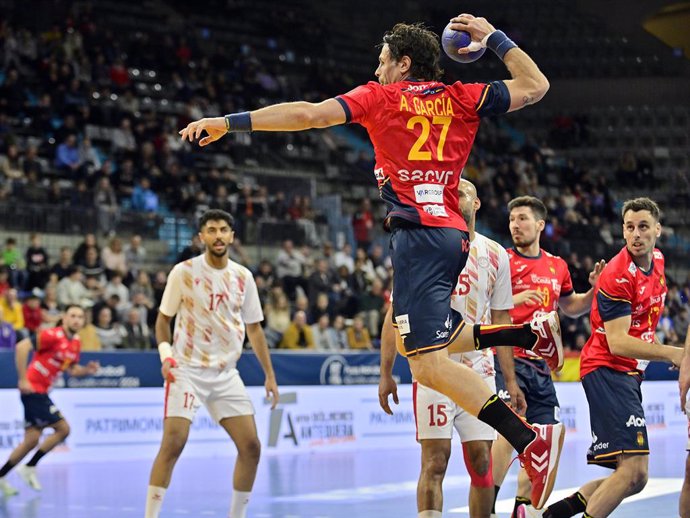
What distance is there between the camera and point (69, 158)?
20.6m

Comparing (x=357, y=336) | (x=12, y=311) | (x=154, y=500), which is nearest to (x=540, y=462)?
(x=154, y=500)

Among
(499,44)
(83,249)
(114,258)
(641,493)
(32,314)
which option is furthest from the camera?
(114,258)

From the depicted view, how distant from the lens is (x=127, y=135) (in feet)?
73.4

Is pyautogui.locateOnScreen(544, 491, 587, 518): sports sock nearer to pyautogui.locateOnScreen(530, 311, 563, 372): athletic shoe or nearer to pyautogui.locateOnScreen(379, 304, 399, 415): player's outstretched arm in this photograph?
pyautogui.locateOnScreen(530, 311, 563, 372): athletic shoe

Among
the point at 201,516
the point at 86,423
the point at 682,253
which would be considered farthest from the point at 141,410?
the point at 682,253

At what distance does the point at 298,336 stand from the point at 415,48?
13.2 metres

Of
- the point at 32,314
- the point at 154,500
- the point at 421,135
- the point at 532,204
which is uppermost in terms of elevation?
the point at 421,135

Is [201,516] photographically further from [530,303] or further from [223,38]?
[223,38]

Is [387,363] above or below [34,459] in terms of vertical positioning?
above

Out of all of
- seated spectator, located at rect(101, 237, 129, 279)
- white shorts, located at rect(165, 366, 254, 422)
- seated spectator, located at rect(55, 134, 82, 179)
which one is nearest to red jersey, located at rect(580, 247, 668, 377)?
white shorts, located at rect(165, 366, 254, 422)

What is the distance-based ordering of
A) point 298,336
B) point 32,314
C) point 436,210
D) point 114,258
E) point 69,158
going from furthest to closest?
point 69,158 < point 298,336 < point 114,258 < point 32,314 < point 436,210

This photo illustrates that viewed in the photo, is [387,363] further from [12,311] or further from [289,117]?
[12,311]

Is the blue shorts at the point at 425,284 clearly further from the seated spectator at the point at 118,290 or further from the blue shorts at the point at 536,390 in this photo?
the seated spectator at the point at 118,290

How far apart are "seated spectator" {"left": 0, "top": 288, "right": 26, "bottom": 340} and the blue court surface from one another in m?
2.73
